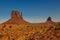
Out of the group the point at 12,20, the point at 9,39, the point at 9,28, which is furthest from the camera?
the point at 12,20

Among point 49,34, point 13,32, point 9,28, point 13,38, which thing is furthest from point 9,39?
point 49,34

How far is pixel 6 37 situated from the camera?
34781 millimetres

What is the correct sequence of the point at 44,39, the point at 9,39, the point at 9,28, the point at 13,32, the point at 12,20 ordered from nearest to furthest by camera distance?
the point at 44,39 → the point at 9,39 → the point at 13,32 → the point at 9,28 → the point at 12,20

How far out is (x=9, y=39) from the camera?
34.3 metres

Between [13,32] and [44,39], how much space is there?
735 inches

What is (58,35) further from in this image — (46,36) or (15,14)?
(15,14)

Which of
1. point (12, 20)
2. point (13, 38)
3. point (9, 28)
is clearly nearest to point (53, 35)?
point (13, 38)

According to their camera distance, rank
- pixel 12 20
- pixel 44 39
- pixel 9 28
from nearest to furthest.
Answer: pixel 44 39 → pixel 9 28 → pixel 12 20

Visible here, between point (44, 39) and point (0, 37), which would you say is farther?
point (0, 37)

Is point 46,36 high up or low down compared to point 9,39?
up

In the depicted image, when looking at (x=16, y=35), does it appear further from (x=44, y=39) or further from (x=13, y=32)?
(x=44, y=39)

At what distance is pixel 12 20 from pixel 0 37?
10463 cm

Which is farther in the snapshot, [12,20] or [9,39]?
[12,20]

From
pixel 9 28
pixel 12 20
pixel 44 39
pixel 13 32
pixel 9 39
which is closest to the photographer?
pixel 44 39
